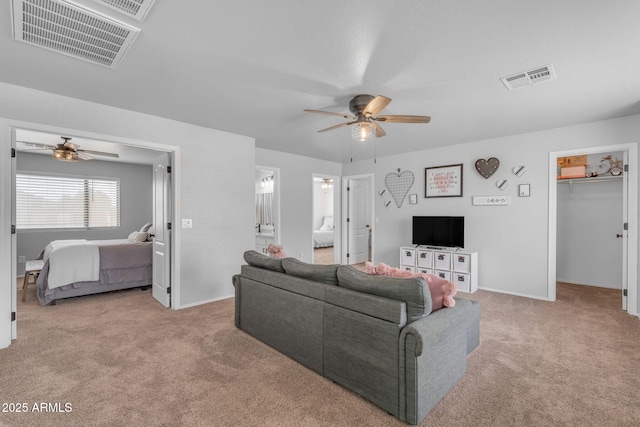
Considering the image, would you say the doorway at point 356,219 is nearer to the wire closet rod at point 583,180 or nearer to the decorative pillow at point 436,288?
the wire closet rod at point 583,180

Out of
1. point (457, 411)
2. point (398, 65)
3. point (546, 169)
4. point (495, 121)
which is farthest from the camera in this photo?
point (546, 169)

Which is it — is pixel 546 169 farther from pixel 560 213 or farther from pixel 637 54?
pixel 637 54

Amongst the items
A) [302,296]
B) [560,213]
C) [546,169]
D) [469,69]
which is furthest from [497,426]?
[560,213]

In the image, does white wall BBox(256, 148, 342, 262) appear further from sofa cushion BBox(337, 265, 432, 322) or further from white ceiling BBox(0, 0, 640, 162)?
sofa cushion BBox(337, 265, 432, 322)

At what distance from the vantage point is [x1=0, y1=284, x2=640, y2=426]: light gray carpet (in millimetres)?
1825

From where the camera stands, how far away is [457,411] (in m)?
1.86

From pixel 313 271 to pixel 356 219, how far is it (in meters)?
4.75

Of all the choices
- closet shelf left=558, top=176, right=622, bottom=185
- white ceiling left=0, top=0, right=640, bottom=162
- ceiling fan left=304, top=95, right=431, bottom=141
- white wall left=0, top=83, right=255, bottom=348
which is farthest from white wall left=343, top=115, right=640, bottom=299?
white wall left=0, top=83, right=255, bottom=348

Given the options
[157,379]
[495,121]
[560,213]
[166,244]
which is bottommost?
[157,379]

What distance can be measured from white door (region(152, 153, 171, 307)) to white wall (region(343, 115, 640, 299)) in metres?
4.17

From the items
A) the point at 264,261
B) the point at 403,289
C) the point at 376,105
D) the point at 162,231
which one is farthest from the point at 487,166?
the point at 162,231

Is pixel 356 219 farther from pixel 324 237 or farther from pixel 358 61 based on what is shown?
pixel 358 61

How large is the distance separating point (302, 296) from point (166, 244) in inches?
95.8

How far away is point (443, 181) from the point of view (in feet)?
17.1
